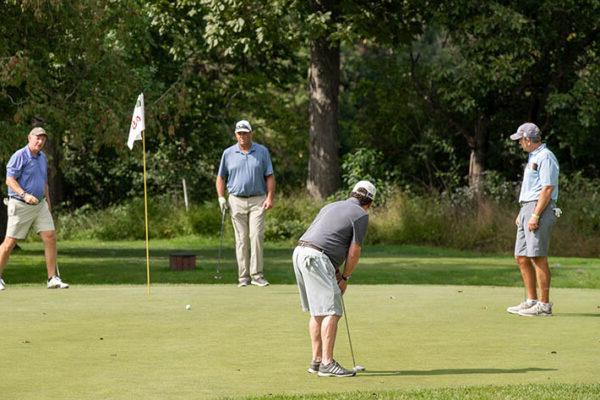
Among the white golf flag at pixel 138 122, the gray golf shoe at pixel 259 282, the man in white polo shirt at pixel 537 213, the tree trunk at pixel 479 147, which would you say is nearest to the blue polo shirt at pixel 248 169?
the gray golf shoe at pixel 259 282

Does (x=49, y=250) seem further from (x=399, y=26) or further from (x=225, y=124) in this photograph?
(x=225, y=124)

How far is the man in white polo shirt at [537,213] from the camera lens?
13461 mm

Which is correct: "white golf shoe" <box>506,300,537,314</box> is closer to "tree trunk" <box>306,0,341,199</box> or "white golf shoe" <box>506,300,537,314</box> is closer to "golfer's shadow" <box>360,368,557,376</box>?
"golfer's shadow" <box>360,368,557,376</box>

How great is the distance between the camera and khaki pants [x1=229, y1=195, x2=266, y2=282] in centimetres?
1720

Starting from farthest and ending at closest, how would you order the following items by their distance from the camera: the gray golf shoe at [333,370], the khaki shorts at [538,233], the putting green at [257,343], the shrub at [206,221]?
the shrub at [206,221] < the khaki shorts at [538,233] < the gray golf shoe at [333,370] < the putting green at [257,343]

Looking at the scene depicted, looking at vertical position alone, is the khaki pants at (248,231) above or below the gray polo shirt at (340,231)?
below

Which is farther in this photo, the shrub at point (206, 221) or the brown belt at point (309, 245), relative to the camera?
the shrub at point (206, 221)

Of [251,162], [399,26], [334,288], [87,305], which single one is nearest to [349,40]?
[399,26]

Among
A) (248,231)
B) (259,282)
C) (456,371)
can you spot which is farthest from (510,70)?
(456,371)

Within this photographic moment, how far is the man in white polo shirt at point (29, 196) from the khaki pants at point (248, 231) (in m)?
2.31

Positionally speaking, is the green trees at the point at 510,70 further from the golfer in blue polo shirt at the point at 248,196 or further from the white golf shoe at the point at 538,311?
the white golf shoe at the point at 538,311

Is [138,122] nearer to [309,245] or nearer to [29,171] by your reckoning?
[29,171]

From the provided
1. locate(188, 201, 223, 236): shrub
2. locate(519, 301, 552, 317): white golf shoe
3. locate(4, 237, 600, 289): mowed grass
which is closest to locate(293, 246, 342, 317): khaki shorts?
locate(519, 301, 552, 317): white golf shoe

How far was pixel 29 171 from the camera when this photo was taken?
16.3 m
